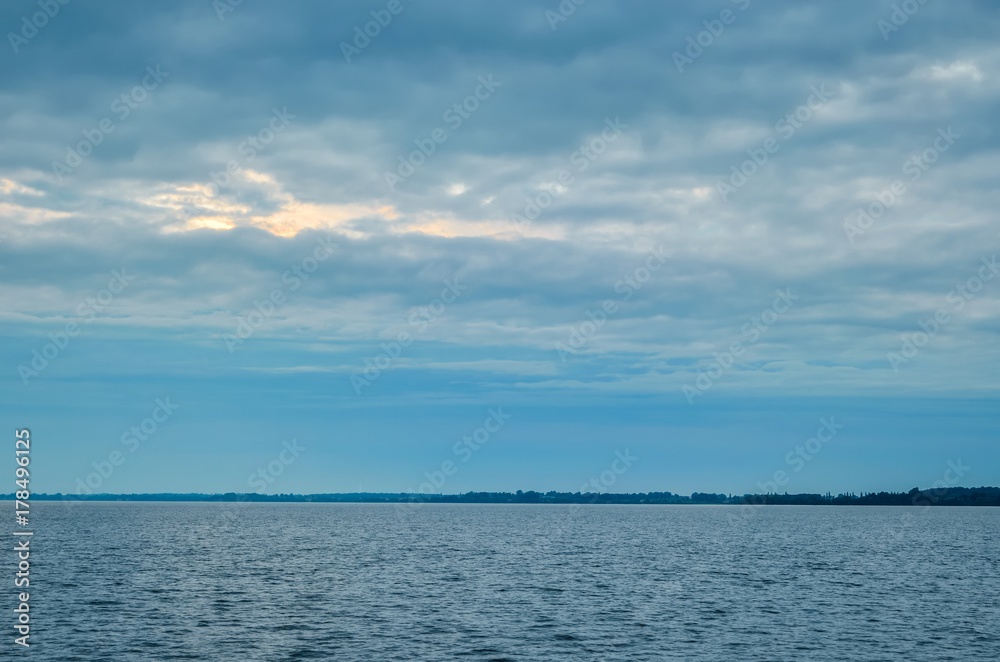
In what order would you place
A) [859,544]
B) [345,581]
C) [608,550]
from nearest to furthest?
[345,581], [608,550], [859,544]

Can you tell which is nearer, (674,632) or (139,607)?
(674,632)

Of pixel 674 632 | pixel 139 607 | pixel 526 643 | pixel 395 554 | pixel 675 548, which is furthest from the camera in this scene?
pixel 675 548

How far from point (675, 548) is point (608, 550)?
594 inches

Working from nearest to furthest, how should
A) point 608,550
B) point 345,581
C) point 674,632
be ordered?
point 674,632 → point 345,581 → point 608,550

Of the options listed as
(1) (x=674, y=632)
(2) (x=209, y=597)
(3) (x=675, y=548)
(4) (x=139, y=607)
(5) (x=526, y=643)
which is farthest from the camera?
(3) (x=675, y=548)

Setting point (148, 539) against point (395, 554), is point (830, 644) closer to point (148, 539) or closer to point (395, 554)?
point (395, 554)

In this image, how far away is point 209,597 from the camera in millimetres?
68125

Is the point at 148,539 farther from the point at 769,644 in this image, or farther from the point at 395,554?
the point at 769,644

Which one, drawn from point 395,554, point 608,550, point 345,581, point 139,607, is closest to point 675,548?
point 608,550

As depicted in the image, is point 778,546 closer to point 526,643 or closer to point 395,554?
point 395,554

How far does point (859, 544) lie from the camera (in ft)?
497

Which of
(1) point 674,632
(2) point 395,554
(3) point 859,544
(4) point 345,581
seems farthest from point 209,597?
(3) point 859,544

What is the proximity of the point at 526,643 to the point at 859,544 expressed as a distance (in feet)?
390

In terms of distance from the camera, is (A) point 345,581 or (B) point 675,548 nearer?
(A) point 345,581
